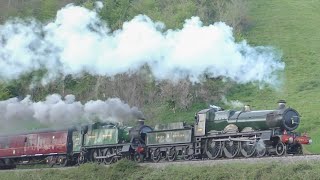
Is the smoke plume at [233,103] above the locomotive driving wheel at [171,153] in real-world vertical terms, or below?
above

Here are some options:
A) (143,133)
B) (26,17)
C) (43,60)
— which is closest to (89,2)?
(26,17)

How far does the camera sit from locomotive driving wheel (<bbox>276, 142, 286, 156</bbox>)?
31234 mm

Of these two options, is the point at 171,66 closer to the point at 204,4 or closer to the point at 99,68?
the point at 99,68

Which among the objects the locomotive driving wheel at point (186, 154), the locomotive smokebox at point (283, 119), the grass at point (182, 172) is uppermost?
the locomotive smokebox at point (283, 119)

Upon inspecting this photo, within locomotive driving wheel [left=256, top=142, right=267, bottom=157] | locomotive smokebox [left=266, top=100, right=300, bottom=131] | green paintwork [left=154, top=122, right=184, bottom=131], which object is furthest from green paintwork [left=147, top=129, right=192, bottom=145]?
locomotive smokebox [left=266, top=100, right=300, bottom=131]

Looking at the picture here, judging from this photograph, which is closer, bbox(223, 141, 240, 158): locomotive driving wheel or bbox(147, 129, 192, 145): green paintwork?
bbox(223, 141, 240, 158): locomotive driving wheel

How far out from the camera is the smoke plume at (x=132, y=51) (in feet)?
126

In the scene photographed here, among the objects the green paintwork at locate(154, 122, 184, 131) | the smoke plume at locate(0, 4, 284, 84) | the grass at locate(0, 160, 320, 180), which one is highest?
the smoke plume at locate(0, 4, 284, 84)

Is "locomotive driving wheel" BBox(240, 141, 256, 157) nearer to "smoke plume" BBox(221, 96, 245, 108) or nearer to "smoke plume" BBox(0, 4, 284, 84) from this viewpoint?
"smoke plume" BBox(0, 4, 284, 84)

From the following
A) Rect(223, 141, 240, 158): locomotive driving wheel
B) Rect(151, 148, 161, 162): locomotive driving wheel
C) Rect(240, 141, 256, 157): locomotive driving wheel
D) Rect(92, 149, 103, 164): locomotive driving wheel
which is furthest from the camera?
Rect(92, 149, 103, 164): locomotive driving wheel

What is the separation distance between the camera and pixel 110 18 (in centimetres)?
6988

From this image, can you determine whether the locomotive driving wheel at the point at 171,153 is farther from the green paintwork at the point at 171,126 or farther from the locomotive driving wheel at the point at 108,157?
the locomotive driving wheel at the point at 108,157

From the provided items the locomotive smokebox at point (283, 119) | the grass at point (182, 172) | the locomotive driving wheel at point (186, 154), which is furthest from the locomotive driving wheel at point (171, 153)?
the locomotive smokebox at point (283, 119)

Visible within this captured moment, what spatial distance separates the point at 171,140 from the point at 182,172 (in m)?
7.10
